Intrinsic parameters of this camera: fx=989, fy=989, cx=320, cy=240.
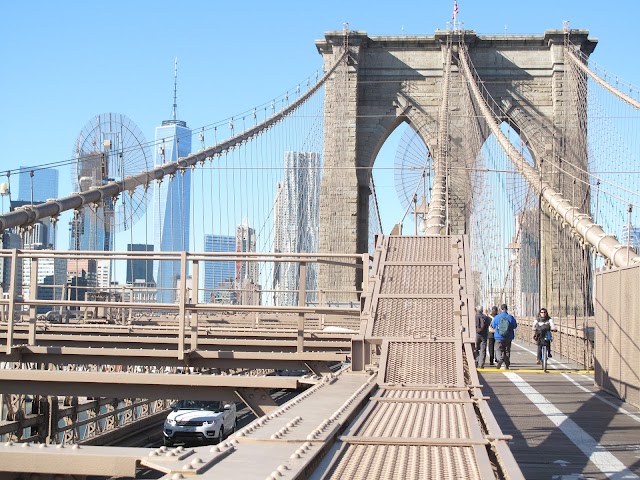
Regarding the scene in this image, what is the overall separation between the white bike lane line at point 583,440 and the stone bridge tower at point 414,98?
3093 cm

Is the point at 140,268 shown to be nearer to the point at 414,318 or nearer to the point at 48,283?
the point at 48,283

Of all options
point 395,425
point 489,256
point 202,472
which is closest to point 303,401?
point 395,425

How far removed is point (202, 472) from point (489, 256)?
1246 inches

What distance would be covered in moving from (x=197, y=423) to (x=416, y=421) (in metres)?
18.7

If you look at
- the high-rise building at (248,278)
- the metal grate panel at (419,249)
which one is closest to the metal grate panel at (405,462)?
the metal grate panel at (419,249)

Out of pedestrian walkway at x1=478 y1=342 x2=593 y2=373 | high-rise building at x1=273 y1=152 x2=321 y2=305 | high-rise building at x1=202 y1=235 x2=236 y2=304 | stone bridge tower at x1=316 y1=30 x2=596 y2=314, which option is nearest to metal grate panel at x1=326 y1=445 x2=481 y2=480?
high-rise building at x1=202 y1=235 x2=236 y2=304

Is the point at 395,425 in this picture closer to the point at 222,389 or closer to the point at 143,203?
the point at 222,389

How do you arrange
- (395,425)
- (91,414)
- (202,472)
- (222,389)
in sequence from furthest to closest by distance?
(91,414) → (222,389) → (395,425) → (202,472)

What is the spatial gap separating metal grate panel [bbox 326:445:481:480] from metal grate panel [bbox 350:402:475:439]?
30cm

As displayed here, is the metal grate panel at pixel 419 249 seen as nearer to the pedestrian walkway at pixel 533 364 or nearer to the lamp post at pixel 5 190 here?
the pedestrian walkway at pixel 533 364

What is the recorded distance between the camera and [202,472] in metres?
3.79

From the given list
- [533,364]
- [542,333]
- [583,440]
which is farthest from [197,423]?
[583,440]

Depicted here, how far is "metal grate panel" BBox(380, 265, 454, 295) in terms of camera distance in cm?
966

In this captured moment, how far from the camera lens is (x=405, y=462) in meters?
4.32
